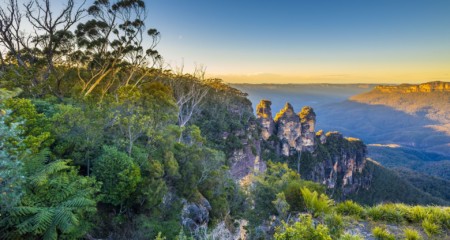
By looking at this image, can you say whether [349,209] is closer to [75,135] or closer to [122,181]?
[122,181]

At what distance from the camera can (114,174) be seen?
11.1 meters

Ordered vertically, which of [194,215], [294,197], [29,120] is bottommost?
[194,215]

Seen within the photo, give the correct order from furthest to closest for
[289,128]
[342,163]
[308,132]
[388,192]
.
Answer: [342,163] → [388,192] → [308,132] → [289,128]

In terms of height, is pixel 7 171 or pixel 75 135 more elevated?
pixel 7 171

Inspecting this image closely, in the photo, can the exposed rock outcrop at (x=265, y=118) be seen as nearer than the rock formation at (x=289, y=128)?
Yes

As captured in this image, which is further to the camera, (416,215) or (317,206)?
(317,206)

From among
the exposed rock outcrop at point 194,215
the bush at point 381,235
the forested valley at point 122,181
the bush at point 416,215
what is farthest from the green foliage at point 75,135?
the bush at point 416,215

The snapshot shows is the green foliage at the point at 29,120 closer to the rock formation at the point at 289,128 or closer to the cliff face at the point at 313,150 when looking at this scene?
the cliff face at the point at 313,150

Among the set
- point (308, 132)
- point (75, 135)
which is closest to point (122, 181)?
point (75, 135)

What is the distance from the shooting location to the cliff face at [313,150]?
255ft

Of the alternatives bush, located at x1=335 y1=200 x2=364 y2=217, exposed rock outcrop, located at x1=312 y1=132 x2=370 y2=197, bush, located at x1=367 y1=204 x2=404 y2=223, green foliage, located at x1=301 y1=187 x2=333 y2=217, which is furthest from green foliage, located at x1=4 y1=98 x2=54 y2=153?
exposed rock outcrop, located at x1=312 y1=132 x2=370 y2=197

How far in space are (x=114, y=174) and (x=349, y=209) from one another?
33.2 ft

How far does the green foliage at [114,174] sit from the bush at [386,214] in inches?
398

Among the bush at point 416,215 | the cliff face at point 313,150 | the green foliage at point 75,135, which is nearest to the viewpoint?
the bush at point 416,215
